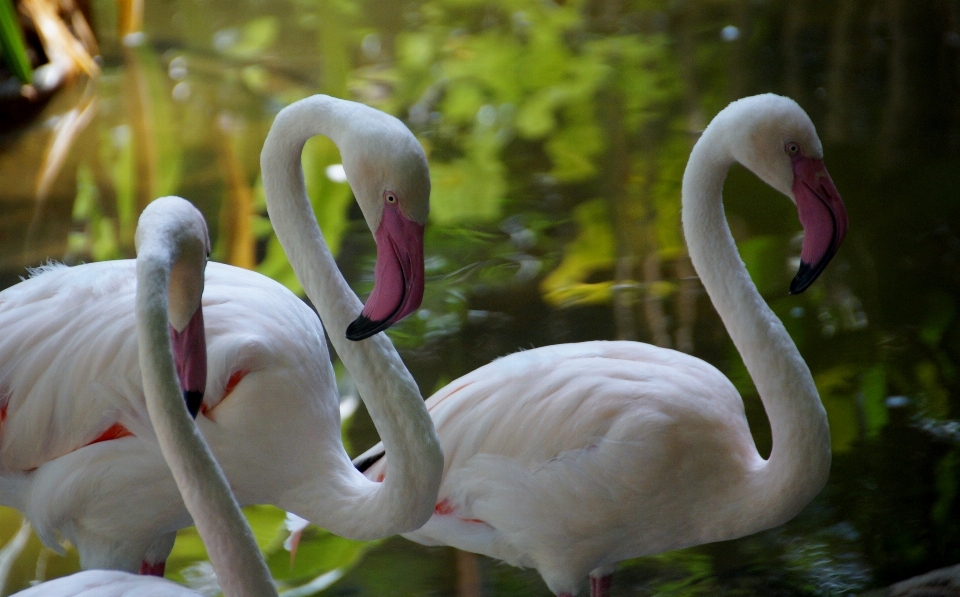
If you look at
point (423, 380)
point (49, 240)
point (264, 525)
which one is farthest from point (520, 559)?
point (49, 240)

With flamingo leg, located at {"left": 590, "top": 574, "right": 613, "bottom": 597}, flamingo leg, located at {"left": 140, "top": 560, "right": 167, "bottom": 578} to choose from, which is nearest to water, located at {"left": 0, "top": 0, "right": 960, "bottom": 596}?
flamingo leg, located at {"left": 590, "top": 574, "right": 613, "bottom": 597}

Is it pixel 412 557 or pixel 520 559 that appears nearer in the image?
pixel 520 559

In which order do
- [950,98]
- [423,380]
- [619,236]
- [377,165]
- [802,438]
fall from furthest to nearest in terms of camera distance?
[950,98] < [619,236] < [423,380] < [802,438] < [377,165]

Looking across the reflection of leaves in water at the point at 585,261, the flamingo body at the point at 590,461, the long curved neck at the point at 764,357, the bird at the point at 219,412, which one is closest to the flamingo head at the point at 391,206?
the bird at the point at 219,412

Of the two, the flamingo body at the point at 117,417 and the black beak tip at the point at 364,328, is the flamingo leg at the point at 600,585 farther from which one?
the black beak tip at the point at 364,328

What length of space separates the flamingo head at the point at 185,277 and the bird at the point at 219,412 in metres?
0.39

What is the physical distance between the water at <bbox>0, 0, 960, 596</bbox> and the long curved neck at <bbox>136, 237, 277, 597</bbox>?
1.12 meters

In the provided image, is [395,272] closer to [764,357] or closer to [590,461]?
[590,461]

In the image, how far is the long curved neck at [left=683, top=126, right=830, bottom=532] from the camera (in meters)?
2.19

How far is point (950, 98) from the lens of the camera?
18.5ft

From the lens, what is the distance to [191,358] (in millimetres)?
1823

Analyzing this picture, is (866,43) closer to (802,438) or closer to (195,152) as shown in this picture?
(195,152)

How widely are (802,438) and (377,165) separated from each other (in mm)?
1088

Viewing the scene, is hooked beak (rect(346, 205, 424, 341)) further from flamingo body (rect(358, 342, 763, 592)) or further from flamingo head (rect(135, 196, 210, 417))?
flamingo body (rect(358, 342, 763, 592))
